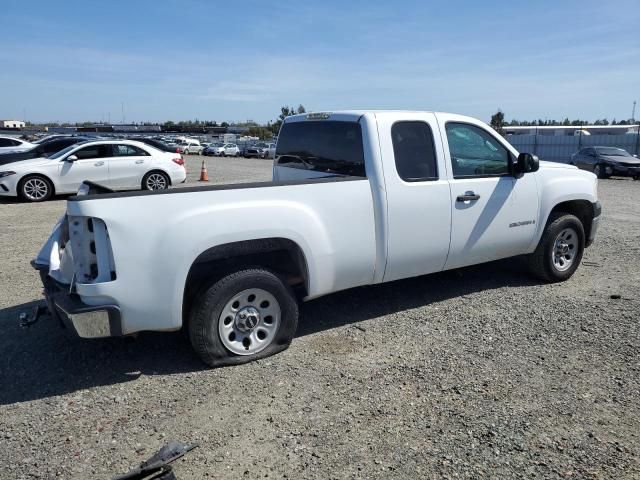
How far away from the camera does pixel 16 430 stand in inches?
125

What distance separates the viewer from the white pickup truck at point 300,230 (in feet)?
11.3

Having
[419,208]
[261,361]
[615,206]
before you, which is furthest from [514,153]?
[615,206]

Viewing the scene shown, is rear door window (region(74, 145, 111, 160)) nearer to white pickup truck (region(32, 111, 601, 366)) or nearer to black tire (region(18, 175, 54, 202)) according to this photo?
black tire (region(18, 175, 54, 202))

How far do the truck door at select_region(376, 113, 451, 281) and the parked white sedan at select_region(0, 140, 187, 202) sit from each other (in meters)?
9.51

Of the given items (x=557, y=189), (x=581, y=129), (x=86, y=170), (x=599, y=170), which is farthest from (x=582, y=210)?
(x=581, y=129)

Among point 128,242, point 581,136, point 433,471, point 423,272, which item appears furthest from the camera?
point 581,136

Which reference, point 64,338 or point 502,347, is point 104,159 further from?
point 502,347

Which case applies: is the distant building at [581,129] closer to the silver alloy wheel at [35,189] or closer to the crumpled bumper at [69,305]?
the silver alloy wheel at [35,189]

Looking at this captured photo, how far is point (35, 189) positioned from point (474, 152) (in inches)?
452

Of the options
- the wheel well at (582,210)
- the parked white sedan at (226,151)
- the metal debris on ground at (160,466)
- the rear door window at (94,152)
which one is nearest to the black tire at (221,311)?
the metal debris on ground at (160,466)

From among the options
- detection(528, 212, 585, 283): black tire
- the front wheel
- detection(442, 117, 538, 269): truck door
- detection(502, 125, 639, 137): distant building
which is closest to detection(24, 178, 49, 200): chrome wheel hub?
the front wheel

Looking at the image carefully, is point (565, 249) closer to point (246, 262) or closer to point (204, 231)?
point (246, 262)

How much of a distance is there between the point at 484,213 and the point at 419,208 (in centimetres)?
87

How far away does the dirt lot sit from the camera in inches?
115
